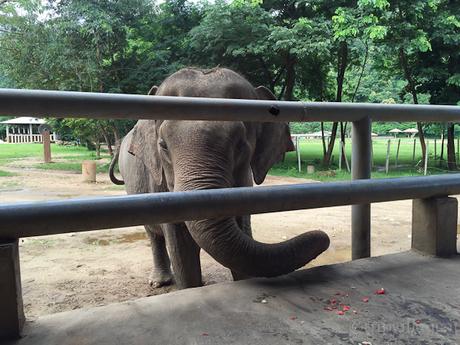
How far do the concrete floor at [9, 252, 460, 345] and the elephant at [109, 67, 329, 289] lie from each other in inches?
6.2

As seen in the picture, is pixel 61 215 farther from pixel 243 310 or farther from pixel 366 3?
pixel 366 3

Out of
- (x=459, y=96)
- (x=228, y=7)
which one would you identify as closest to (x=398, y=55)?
(x=459, y=96)

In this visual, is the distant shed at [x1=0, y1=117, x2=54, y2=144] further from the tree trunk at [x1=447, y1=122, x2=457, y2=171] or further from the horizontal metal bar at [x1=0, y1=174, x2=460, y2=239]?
the horizontal metal bar at [x1=0, y1=174, x2=460, y2=239]

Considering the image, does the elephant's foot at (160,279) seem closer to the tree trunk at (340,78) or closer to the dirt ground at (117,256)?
the dirt ground at (117,256)

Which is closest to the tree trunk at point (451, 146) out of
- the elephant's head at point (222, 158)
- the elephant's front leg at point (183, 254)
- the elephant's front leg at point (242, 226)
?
the elephant's head at point (222, 158)

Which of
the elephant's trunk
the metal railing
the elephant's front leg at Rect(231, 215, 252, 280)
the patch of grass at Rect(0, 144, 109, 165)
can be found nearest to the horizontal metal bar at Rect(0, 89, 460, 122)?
the metal railing

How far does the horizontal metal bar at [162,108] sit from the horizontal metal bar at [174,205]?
0.34 metres

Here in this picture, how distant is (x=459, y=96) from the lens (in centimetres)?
1684

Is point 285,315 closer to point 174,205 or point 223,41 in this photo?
point 174,205

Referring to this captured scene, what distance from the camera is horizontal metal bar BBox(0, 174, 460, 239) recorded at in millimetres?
1745

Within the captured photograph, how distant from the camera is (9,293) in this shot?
68.6 inches

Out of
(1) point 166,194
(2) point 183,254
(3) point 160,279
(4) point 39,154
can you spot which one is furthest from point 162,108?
(4) point 39,154

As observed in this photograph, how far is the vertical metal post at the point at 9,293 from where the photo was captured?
1.73 metres

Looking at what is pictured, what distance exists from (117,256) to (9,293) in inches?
193
